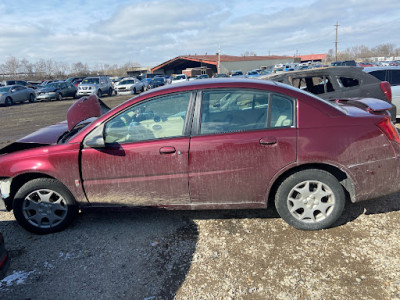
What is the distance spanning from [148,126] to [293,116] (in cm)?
158

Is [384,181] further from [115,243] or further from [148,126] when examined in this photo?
[115,243]

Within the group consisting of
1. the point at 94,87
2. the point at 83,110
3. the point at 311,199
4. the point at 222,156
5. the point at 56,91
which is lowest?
the point at 311,199

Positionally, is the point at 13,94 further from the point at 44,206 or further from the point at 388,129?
the point at 388,129

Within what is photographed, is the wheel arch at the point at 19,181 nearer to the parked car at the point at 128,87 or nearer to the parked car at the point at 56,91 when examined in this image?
the parked car at the point at 56,91

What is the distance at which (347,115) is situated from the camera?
125 inches

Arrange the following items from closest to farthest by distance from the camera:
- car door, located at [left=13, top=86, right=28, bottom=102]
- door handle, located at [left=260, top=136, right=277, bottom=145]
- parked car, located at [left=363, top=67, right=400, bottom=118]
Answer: door handle, located at [left=260, top=136, right=277, bottom=145]
parked car, located at [left=363, top=67, right=400, bottom=118]
car door, located at [left=13, top=86, right=28, bottom=102]

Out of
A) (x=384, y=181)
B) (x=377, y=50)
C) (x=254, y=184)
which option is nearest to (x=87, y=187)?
(x=254, y=184)

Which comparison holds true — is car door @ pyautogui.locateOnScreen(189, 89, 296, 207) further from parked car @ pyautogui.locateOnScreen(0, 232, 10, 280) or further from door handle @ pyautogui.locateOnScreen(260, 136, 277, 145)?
parked car @ pyautogui.locateOnScreen(0, 232, 10, 280)

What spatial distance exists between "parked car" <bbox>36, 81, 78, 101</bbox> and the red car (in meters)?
23.2

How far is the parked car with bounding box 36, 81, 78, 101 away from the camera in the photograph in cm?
2377

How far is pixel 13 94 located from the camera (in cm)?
2233

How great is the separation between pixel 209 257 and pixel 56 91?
25135 millimetres

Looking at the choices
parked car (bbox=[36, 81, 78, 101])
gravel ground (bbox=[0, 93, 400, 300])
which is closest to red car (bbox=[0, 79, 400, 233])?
gravel ground (bbox=[0, 93, 400, 300])

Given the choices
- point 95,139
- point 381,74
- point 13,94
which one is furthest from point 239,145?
point 13,94
